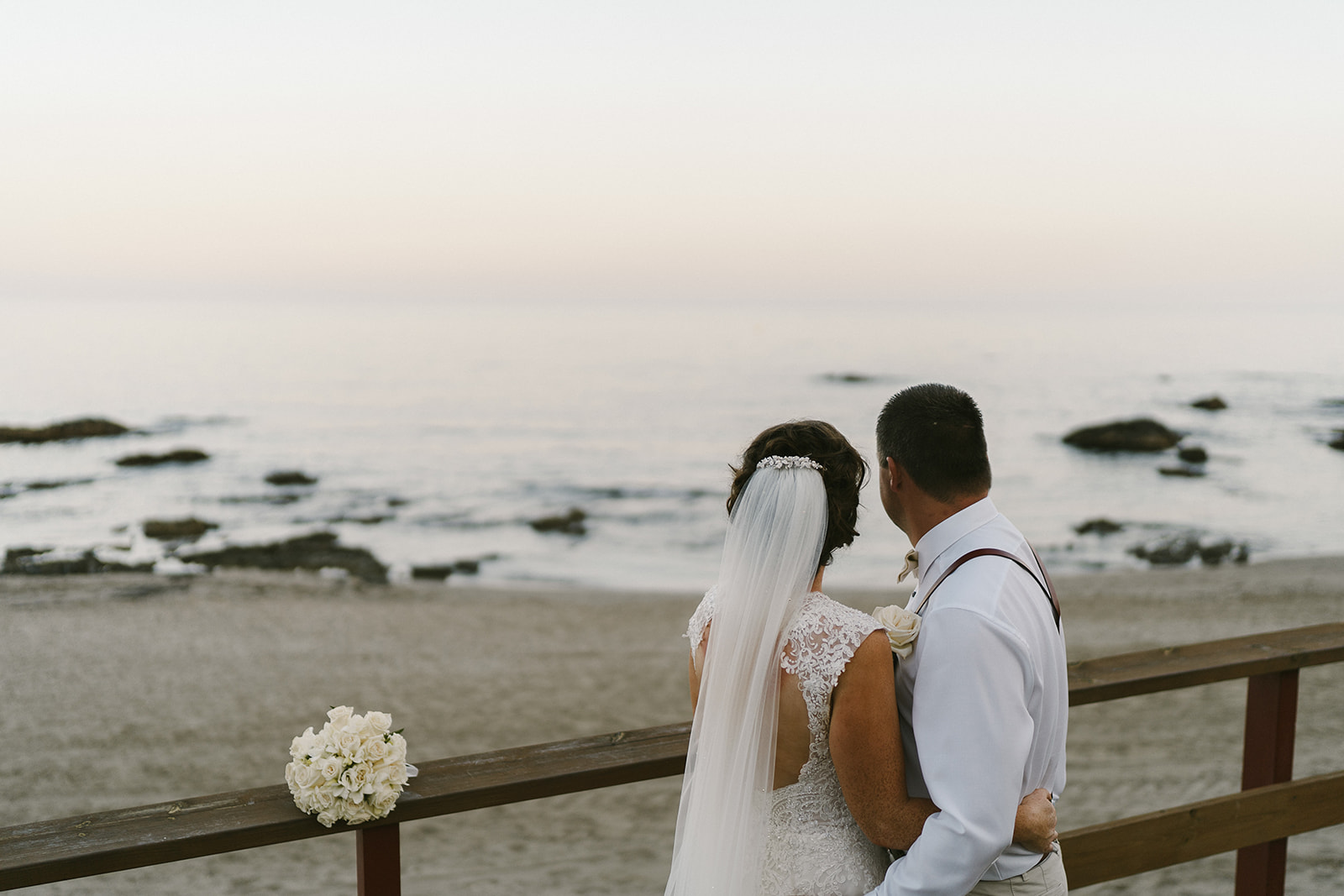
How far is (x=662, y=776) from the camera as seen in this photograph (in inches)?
82.1

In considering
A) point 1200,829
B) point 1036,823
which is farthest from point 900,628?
point 1200,829

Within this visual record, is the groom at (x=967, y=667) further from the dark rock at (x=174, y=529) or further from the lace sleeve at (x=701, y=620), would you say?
the dark rock at (x=174, y=529)

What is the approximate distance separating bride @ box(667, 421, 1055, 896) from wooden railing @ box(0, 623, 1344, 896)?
0.89ft

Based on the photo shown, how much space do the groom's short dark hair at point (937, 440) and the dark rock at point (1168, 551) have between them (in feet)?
63.6

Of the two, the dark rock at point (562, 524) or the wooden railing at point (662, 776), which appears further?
the dark rock at point (562, 524)

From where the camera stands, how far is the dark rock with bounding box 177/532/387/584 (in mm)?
18281

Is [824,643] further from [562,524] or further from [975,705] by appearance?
[562,524]

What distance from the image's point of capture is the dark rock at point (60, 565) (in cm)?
1780

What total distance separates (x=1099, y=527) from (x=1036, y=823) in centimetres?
2423

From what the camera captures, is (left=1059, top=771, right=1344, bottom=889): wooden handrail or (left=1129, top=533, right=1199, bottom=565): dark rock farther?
(left=1129, top=533, right=1199, bottom=565): dark rock

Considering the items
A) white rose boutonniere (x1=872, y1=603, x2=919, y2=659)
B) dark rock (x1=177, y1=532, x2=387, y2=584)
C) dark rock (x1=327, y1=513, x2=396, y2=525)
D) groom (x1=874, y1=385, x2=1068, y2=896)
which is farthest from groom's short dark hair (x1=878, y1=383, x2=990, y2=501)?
dark rock (x1=327, y1=513, x2=396, y2=525)

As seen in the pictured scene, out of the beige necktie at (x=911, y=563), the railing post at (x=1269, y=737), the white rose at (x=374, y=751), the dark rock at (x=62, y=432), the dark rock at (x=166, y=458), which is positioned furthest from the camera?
the dark rock at (x=62, y=432)

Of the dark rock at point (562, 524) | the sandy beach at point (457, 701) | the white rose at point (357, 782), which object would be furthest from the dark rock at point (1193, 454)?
the white rose at point (357, 782)

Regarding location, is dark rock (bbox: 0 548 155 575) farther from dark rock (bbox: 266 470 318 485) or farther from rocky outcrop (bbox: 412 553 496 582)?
dark rock (bbox: 266 470 318 485)
